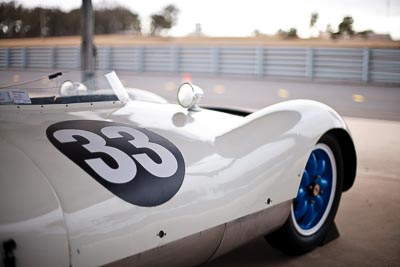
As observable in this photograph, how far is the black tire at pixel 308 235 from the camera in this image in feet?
7.95

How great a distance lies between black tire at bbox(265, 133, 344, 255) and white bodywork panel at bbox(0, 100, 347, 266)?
14cm

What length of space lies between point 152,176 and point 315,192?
1246mm

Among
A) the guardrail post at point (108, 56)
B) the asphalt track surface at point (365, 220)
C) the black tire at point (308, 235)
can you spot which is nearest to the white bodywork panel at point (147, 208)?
the black tire at point (308, 235)

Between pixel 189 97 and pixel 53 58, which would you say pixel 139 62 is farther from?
pixel 53 58

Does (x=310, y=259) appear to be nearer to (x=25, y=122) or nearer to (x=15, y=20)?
(x=25, y=122)

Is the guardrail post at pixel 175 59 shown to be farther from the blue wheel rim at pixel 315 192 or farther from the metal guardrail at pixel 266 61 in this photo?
the blue wheel rim at pixel 315 192

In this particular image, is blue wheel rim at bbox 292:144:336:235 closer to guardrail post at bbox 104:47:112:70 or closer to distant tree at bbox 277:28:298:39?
guardrail post at bbox 104:47:112:70

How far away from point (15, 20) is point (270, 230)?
155 centimetres

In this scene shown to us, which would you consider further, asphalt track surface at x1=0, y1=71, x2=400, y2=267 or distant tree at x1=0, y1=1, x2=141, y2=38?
asphalt track surface at x1=0, y1=71, x2=400, y2=267

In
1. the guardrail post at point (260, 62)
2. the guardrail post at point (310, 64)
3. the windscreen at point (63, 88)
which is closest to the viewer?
the windscreen at point (63, 88)

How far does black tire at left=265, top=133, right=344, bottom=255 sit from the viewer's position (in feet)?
7.95

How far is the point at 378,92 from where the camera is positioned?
51.4 ft

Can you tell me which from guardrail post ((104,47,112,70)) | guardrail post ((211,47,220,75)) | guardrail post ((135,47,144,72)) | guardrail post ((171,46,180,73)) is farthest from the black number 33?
guardrail post ((135,47,144,72))

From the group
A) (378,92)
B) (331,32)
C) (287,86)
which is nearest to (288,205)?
(378,92)
